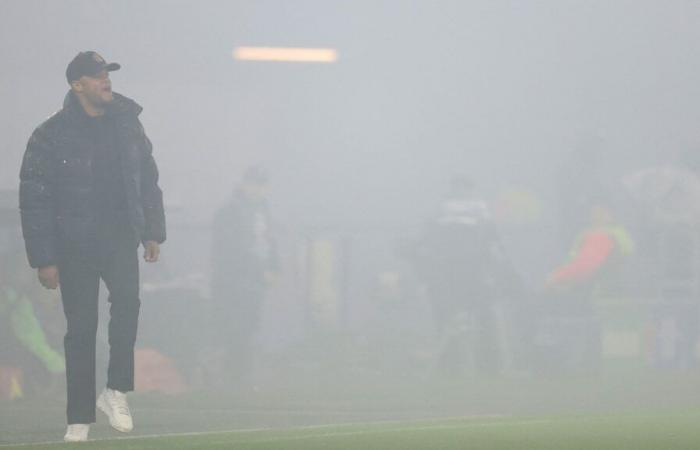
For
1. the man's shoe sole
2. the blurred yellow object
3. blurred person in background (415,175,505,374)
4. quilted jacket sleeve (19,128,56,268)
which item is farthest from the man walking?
blurred person in background (415,175,505,374)

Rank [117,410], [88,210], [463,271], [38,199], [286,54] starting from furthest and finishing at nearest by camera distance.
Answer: [286,54] → [463,271] → [117,410] → [88,210] → [38,199]

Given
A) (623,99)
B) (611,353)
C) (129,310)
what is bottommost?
(611,353)

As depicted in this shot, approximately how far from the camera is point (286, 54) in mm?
18078

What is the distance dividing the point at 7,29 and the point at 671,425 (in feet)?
29.7

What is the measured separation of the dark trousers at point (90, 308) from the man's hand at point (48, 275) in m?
0.05

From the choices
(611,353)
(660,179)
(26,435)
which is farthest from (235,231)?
(26,435)

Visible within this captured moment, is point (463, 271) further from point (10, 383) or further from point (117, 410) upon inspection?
point (117, 410)

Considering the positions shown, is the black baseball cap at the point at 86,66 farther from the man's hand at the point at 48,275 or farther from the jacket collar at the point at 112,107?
the man's hand at the point at 48,275

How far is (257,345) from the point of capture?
16.7m

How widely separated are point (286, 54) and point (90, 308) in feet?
33.9

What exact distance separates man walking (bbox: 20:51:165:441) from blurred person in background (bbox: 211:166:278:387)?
7.92m

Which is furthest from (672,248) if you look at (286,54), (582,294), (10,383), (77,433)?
(77,433)

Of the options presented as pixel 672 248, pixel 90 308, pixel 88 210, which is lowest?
pixel 672 248

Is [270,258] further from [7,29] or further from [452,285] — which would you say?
[7,29]
